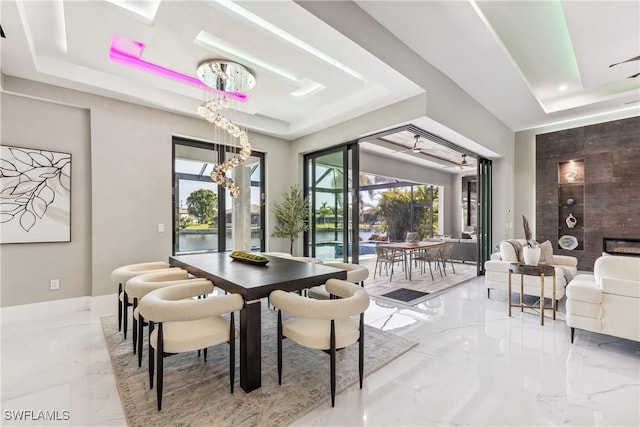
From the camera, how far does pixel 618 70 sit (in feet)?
13.4

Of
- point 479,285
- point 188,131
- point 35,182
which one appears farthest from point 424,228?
point 35,182

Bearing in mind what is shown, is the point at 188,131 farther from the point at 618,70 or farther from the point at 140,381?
the point at 618,70

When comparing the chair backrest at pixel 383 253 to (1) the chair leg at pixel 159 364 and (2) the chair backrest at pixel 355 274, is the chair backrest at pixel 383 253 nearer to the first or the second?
(2) the chair backrest at pixel 355 274

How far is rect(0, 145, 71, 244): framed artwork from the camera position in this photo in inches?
135

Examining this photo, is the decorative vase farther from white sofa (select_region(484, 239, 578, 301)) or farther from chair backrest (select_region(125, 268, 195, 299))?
chair backrest (select_region(125, 268, 195, 299))

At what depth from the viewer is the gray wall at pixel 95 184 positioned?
3541 mm

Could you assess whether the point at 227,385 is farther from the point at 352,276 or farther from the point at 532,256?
the point at 532,256

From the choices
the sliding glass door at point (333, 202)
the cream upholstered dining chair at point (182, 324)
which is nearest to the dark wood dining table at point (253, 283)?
the cream upholstered dining chair at point (182, 324)

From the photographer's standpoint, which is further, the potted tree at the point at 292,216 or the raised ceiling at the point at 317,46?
the potted tree at the point at 292,216

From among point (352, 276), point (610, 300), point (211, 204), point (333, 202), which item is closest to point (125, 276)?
point (352, 276)

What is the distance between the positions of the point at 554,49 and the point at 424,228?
7.74 meters

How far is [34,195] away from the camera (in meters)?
3.56

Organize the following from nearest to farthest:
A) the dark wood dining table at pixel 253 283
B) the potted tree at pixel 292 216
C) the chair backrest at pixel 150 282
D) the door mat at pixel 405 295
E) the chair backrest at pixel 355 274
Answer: the dark wood dining table at pixel 253 283 < the chair backrest at pixel 150 282 < the chair backrest at pixel 355 274 < the door mat at pixel 405 295 < the potted tree at pixel 292 216

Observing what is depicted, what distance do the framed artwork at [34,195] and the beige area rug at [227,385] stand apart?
1865 mm
